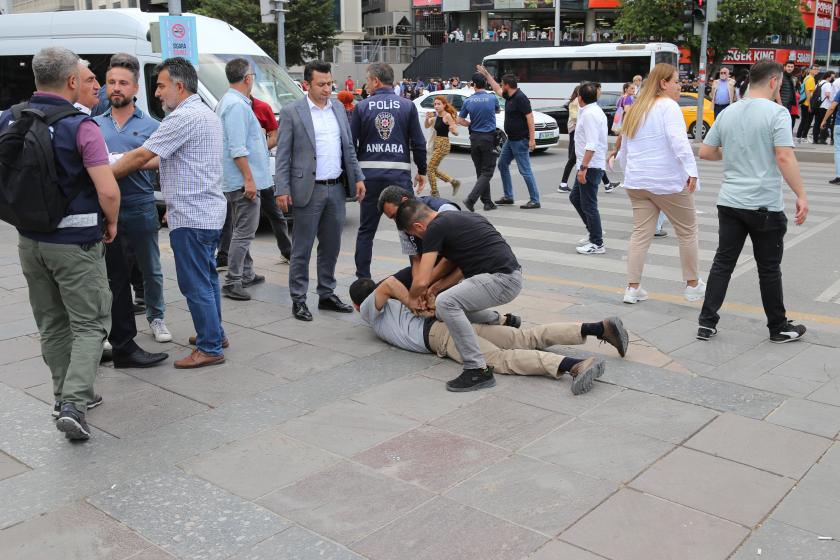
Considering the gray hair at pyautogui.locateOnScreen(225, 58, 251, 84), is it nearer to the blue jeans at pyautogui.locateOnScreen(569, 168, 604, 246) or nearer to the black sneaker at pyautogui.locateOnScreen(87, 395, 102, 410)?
the black sneaker at pyautogui.locateOnScreen(87, 395, 102, 410)

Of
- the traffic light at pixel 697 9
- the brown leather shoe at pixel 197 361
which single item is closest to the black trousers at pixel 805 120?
the traffic light at pixel 697 9

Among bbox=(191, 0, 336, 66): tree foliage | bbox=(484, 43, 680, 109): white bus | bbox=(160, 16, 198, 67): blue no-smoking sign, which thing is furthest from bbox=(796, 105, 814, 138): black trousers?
bbox=(191, 0, 336, 66): tree foliage

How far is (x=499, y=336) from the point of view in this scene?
17.4 feet

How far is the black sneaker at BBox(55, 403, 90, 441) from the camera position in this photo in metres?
4.06

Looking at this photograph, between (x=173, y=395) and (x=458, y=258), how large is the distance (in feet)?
6.05

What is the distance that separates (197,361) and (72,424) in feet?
4.19

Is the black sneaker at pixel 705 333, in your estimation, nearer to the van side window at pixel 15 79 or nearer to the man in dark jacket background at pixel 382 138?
the man in dark jacket background at pixel 382 138

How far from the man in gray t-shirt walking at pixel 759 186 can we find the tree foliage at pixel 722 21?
36.6 metres

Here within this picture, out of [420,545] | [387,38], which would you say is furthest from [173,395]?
[387,38]

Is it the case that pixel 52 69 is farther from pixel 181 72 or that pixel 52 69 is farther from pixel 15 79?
pixel 15 79

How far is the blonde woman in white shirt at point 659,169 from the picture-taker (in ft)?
21.3

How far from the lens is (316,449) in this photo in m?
4.11

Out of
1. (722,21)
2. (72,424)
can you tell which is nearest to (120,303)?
(72,424)

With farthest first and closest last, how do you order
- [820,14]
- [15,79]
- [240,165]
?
[820,14], [15,79], [240,165]
